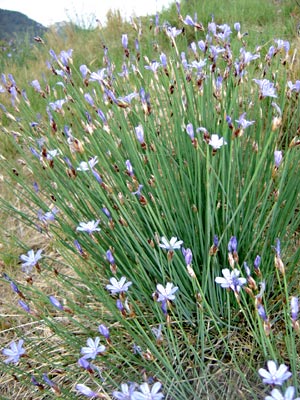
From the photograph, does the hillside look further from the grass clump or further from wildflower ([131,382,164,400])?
wildflower ([131,382,164,400])

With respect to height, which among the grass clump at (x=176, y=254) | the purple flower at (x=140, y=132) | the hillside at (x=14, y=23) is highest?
the hillside at (x=14, y=23)

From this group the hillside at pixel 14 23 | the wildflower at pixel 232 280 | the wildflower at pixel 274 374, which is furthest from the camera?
the hillside at pixel 14 23

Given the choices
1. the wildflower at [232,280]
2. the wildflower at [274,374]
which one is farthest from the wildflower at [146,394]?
the wildflower at [232,280]

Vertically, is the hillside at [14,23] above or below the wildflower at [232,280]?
above

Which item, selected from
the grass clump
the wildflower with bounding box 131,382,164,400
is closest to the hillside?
the grass clump

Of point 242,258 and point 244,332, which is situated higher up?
point 242,258

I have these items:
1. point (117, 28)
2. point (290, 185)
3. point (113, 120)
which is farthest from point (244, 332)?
point (117, 28)

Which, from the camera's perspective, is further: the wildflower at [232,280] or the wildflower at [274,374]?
the wildflower at [232,280]

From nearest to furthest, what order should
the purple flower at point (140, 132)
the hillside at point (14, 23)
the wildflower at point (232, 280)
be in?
the wildflower at point (232, 280) → the purple flower at point (140, 132) → the hillside at point (14, 23)

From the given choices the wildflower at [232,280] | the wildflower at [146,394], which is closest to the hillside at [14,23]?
the wildflower at [232,280]

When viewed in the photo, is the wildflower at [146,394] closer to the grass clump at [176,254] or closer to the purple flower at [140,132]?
the grass clump at [176,254]

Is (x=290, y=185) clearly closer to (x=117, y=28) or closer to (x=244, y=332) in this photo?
(x=244, y=332)
